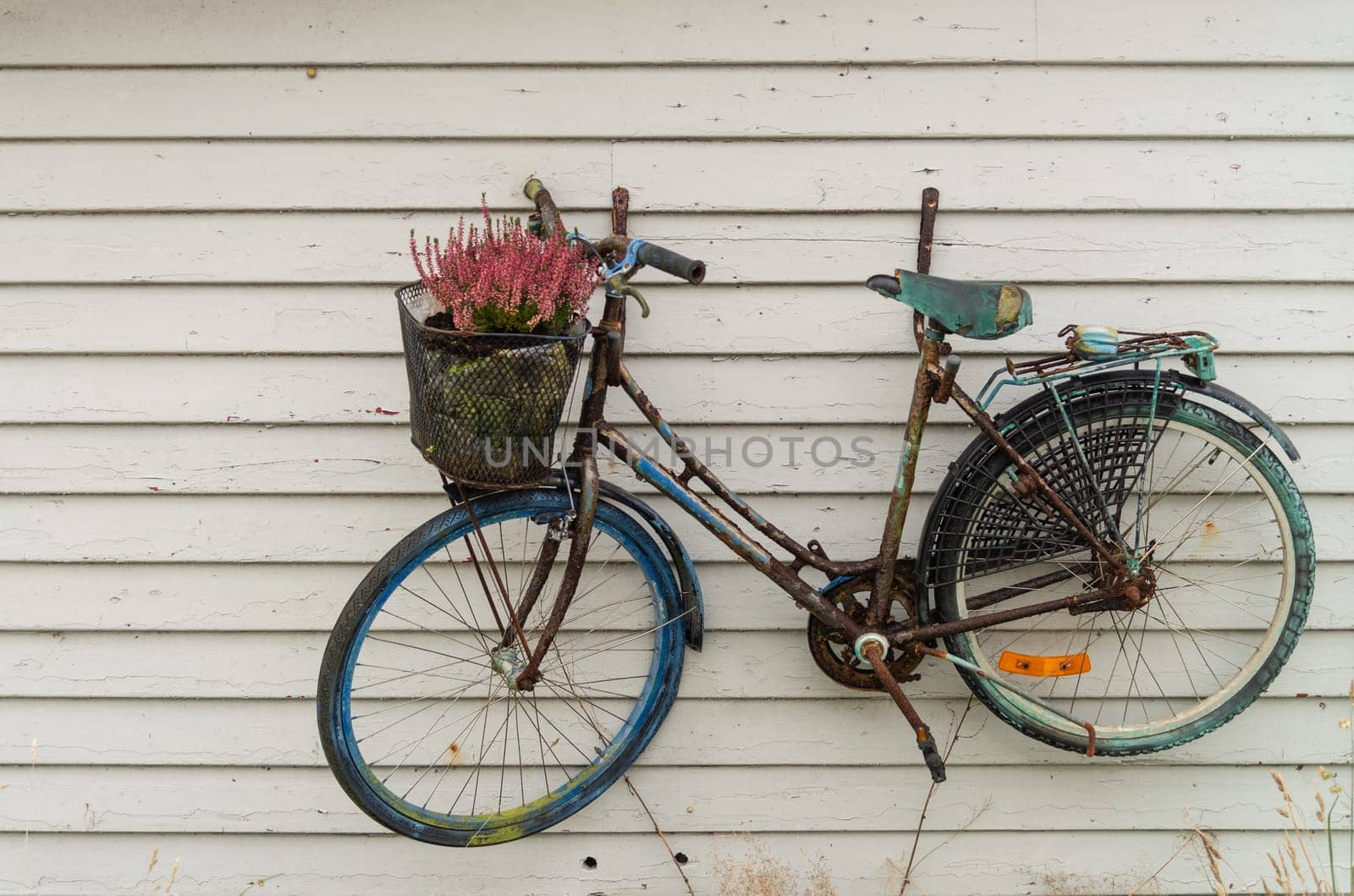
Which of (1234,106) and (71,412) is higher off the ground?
(1234,106)

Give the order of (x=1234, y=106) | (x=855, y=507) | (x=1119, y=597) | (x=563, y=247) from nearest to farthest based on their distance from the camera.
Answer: (x=563, y=247)
(x=1119, y=597)
(x=1234, y=106)
(x=855, y=507)

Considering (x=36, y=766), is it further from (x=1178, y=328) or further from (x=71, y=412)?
(x=1178, y=328)

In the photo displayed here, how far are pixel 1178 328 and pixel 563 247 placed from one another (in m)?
1.56

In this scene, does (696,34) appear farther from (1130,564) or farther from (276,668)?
(276,668)

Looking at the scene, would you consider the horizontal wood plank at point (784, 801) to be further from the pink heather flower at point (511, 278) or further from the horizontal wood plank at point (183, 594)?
the pink heather flower at point (511, 278)

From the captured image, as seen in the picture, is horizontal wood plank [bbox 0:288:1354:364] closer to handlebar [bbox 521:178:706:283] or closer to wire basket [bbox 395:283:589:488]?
handlebar [bbox 521:178:706:283]

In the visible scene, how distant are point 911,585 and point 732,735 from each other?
637mm

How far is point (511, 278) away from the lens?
5.59 feet

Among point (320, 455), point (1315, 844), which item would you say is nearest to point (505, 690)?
point (320, 455)

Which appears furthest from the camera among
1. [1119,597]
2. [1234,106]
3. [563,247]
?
[1234,106]

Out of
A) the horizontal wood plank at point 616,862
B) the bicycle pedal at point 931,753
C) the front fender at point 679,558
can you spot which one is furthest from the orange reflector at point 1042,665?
the front fender at point 679,558

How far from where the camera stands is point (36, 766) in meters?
2.41

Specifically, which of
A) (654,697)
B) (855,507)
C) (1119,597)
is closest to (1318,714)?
(1119,597)

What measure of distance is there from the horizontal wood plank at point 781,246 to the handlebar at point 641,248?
0.56 feet
